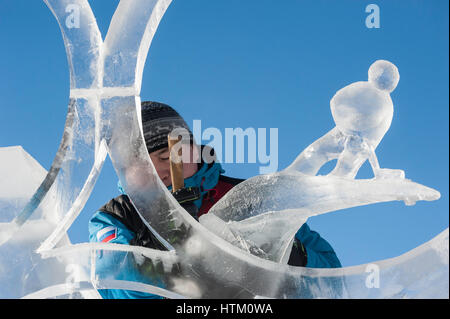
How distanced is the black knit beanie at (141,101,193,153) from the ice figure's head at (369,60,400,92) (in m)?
0.97

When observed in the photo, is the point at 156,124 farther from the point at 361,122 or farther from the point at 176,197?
the point at 361,122

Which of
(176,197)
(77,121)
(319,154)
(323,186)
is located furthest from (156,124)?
(323,186)

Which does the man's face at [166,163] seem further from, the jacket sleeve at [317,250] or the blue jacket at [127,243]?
the jacket sleeve at [317,250]

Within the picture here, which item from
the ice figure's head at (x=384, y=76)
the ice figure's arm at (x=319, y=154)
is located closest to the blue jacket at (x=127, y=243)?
the ice figure's arm at (x=319, y=154)

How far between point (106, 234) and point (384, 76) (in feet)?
3.28

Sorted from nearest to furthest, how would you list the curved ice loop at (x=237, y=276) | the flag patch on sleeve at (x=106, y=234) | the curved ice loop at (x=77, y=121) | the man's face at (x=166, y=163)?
the curved ice loop at (x=237, y=276), the curved ice loop at (x=77, y=121), the flag patch on sleeve at (x=106, y=234), the man's face at (x=166, y=163)

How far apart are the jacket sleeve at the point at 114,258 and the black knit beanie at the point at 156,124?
1.06 ft

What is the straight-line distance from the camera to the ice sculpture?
1.18 meters

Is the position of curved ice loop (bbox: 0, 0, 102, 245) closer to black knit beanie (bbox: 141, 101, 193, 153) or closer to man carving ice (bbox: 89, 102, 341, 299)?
man carving ice (bbox: 89, 102, 341, 299)

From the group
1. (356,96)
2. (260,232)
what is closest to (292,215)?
(260,232)

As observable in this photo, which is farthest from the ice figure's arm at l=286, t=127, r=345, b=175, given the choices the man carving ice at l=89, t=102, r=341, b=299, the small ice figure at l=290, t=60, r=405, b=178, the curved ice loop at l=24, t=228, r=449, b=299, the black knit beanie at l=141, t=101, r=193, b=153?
the black knit beanie at l=141, t=101, r=193, b=153

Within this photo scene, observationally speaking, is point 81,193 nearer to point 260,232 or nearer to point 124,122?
point 124,122

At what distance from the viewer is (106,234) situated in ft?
5.66

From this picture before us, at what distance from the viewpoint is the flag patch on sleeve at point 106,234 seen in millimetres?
1706
